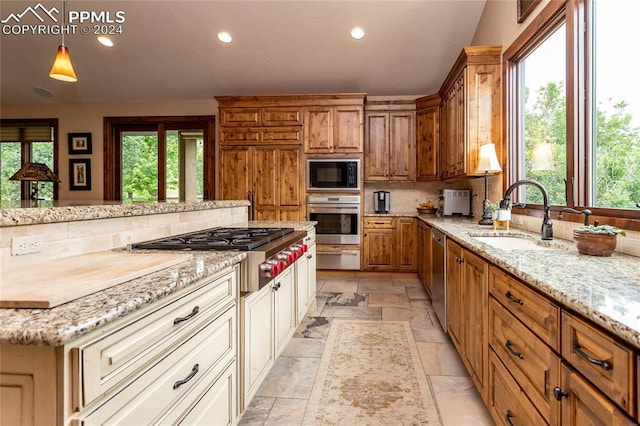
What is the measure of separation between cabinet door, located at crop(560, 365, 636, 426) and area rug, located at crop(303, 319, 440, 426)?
0.95m

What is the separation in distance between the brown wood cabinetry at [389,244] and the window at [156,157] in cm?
287

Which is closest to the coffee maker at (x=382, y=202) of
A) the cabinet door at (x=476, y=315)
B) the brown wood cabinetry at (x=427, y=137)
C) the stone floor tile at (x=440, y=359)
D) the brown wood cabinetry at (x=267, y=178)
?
the brown wood cabinetry at (x=427, y=137)

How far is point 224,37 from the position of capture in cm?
452

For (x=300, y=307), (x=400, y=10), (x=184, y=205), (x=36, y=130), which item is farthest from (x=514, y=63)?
(x=36, y=130)

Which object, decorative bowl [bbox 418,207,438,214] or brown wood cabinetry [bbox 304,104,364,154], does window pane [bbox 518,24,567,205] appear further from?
brown wood cabinetry [bbox 304,104,364,154]

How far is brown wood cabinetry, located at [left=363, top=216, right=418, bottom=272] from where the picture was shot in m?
4.99

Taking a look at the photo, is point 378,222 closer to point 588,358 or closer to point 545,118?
point 545,118

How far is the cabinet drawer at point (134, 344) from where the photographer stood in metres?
0.74

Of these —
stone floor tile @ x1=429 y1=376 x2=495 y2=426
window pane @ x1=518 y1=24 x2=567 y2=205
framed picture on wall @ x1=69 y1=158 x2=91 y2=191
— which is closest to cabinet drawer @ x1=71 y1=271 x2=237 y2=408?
stone floor tile @ x1=429 y1=376 x2=495 y2=426

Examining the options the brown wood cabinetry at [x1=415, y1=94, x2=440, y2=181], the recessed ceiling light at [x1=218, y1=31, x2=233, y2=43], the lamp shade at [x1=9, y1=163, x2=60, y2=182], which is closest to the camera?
the lamp shade at [x1=9, y1=163, x2=60, y2=182]

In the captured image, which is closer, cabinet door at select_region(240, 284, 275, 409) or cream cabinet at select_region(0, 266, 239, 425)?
cream cabinet at select_region(0, 266, 239, 425)

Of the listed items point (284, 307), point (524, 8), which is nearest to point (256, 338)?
point (284, 307)

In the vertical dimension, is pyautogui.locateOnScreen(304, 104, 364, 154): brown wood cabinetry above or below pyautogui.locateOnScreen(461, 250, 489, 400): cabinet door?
above

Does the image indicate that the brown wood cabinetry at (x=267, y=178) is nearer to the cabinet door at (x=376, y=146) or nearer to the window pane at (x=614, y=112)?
the cabinet door at (x=376, y=146)
